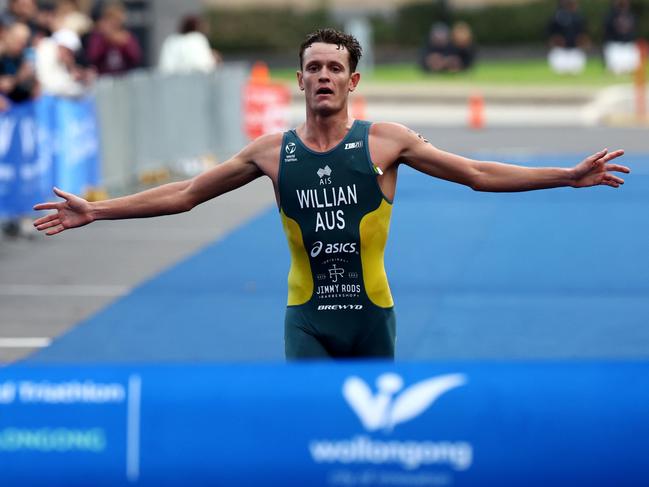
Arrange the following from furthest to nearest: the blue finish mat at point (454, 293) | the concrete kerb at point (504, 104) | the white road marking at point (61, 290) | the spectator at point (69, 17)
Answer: the concrete kerb at point (504, 104) < the spectator at point (69, 17) < the white road marking at point (61, 290) < the blue finish mat at point (454, 293)

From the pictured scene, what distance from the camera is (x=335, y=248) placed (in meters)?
6.69

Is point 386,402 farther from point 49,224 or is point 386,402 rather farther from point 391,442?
point 49,224

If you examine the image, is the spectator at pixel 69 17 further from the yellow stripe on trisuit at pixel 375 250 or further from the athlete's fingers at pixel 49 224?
the yellow stripe on trisuit at pixel 375 250

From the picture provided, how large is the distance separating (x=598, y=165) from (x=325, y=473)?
2.32 meters

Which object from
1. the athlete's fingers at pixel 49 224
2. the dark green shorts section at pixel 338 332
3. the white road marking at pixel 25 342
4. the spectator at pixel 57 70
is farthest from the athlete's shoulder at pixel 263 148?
the spectator at pixel 57 70

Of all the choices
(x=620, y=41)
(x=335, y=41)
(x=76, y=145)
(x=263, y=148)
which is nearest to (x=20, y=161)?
(x=76, y=145)

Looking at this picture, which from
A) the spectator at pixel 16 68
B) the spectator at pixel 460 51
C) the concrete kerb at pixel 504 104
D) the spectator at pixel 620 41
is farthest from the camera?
the spectator at pixel 460 51

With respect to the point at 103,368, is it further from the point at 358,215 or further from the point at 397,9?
the point at 397,9

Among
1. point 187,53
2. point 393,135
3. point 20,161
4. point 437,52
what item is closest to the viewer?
point 393,135

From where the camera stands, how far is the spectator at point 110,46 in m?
22.4

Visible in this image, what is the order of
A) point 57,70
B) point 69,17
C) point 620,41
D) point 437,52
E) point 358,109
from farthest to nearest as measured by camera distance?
1. point 437,52
2. point 620,41
3. point 358,109
4. point 69,17
5. point 57,70

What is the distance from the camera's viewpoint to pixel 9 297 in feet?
45.7

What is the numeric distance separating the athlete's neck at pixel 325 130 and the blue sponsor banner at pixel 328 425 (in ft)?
5.92

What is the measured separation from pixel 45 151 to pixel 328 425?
1279 cm
